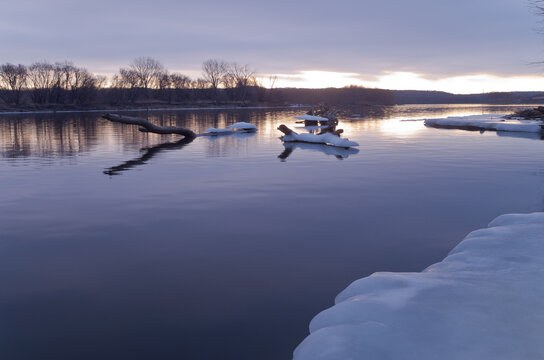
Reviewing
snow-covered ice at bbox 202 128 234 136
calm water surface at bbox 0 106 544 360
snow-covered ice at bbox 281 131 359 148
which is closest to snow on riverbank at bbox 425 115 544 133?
snow-covered ice at bbox 281 131 359 148

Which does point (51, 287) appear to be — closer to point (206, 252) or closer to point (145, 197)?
point (206, 252)

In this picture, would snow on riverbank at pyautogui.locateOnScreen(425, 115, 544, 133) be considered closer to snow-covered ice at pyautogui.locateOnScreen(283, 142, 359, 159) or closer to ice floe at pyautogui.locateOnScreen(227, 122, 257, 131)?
snow-covered ice at pyautogui.locateOnScreen(283, 142, 359, 159)

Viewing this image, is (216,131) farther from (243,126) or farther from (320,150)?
(320,150)

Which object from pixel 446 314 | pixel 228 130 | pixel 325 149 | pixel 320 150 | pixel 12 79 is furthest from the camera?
pixel 12 79

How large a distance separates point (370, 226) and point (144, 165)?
32.9 feet

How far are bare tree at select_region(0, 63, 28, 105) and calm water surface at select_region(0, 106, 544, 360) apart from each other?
341 ft

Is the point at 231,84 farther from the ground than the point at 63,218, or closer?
farther from the ground

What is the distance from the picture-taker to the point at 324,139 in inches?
861

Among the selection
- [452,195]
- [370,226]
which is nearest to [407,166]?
[452,195]

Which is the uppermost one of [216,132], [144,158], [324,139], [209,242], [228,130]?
[228,130]

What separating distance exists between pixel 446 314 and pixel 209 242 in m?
→ 4.10

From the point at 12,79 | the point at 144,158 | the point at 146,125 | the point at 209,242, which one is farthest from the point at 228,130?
the point at 12,79

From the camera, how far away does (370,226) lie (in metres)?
7.67

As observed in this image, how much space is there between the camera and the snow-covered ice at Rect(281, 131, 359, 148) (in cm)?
2013
